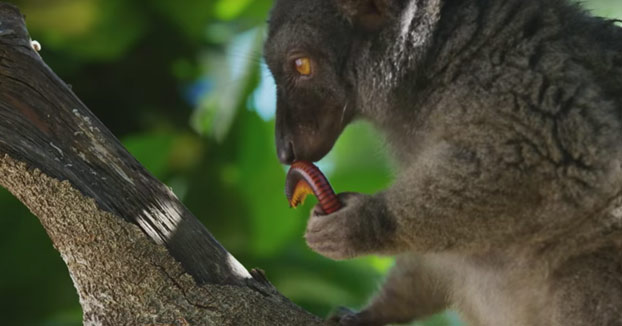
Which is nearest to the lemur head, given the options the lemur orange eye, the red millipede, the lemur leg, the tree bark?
→ the lemur orange eye

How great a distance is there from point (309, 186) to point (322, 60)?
0.63m

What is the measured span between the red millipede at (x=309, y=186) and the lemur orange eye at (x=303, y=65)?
1.43 ft

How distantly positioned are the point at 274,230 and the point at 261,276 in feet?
9.37

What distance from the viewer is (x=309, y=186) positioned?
3.53 m

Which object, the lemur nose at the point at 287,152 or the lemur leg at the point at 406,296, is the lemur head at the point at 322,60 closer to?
the lemur nose at the point at 287,152

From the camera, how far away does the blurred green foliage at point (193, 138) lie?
6324mm

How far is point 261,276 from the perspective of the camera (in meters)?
3.44

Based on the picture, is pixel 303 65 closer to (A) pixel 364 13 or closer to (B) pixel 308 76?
(B) pixel 308 76

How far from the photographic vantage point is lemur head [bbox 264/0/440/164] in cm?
379

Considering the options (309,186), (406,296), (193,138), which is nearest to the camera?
(309,186)

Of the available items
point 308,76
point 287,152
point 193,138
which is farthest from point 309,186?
point 193,138

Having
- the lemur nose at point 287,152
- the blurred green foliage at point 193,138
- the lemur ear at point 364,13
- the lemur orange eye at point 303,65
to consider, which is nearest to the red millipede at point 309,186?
the lemur nose at point 287,152

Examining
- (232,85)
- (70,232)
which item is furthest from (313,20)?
(232,85)

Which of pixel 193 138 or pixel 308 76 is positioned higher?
pixel 308 76
